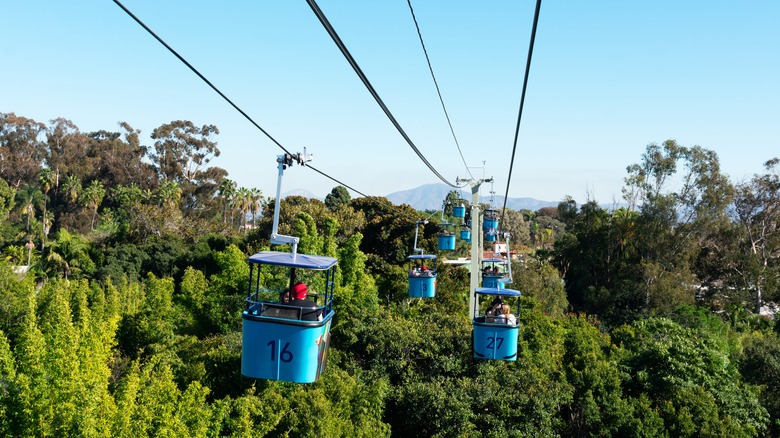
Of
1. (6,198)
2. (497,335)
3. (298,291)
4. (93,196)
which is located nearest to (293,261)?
(298,291)

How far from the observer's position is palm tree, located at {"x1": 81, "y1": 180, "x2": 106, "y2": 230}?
65812 mm

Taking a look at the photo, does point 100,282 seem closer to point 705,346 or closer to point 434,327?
point 434,327

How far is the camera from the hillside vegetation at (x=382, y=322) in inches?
599

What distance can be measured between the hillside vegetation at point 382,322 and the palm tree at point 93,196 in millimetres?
236

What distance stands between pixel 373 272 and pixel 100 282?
2028cm

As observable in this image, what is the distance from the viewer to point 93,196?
65938 millimetres

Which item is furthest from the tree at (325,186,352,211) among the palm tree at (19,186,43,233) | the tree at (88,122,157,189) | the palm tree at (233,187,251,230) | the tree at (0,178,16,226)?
the tree at (0,178,16,226)

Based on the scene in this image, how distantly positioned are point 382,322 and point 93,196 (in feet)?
179

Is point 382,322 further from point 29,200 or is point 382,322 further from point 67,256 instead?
point 29,200

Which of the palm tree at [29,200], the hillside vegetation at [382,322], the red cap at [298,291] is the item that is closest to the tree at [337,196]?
the hillside vegetation at [382,322]

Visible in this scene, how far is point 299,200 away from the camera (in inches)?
1962

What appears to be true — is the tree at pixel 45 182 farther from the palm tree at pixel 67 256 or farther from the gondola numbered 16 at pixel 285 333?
the gondola numbered 16 at pixel 285 333

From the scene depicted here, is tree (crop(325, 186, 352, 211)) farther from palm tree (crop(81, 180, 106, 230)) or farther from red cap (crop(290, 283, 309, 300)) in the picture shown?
red cap (crop(290, 283, 309, 300))

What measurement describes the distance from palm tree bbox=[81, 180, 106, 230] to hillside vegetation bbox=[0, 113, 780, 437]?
236 millimetres
